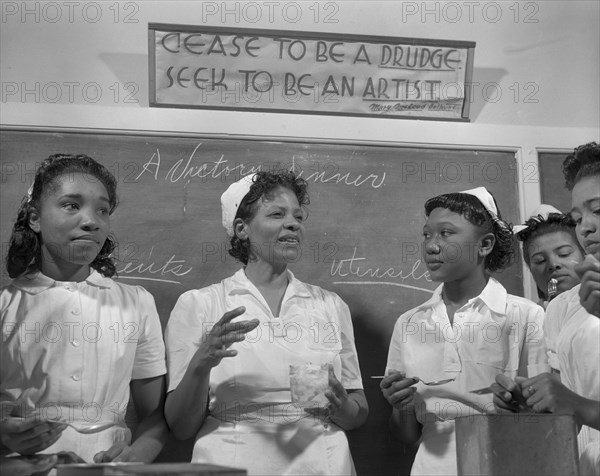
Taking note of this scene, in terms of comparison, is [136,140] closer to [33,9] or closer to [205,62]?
[205,62]

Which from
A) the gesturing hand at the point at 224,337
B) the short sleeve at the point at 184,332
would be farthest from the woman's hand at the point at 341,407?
the short sleeve at the point at 184,332

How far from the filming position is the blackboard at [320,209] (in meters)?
3.03

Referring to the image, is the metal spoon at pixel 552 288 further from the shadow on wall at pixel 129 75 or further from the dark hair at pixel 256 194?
the shadow on wall at pixel 129 75

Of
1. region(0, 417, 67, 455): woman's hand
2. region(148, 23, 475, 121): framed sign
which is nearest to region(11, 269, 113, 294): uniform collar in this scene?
region(0, 417, 67, 455): woman's hand

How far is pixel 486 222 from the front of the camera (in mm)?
2809

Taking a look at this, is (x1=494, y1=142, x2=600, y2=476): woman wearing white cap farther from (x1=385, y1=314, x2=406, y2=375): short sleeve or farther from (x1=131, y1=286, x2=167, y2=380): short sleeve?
(x1=131, y1=286, x2=167, y2=380): short sleeve

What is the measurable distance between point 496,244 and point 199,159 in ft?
3.63

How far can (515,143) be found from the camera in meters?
3.38

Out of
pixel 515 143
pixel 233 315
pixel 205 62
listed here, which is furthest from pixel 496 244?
pixel 205 62

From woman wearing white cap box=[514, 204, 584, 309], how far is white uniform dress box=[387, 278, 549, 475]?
0.52 feet

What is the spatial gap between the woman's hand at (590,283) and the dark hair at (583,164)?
47 centimetres

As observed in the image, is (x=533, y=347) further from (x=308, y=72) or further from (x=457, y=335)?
(x=308, y=72)

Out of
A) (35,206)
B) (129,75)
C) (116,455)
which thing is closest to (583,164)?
(116,455)

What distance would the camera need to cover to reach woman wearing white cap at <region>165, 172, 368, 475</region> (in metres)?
2.42
